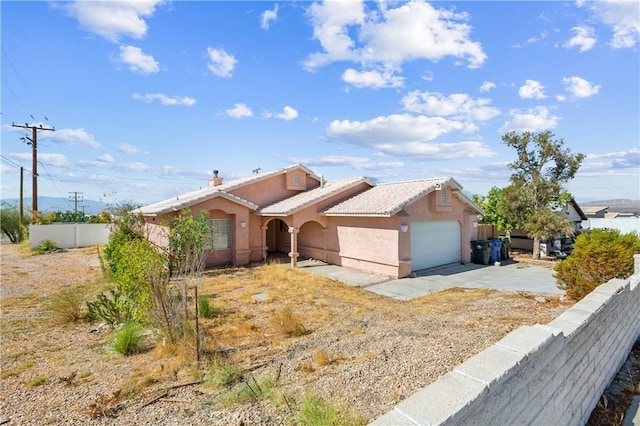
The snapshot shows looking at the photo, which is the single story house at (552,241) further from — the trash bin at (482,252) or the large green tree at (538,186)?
the trash bin at (482,252)

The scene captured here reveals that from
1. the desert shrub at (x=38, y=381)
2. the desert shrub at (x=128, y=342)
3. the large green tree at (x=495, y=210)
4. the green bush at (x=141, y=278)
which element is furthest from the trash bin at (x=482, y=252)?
the desert shrub at (x=38, y=381)

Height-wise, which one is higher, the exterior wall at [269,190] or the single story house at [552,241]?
the exterior wall at [269,190]

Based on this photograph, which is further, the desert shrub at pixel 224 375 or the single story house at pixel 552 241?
the single story house at pixel 552 241

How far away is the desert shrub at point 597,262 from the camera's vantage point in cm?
902

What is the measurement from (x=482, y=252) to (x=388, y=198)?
22.1 ft

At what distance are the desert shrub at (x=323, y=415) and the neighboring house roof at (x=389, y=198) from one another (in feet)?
33.9

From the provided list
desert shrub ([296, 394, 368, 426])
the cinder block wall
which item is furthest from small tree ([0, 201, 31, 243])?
the cinder block wall

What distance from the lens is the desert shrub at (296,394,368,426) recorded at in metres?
3.91

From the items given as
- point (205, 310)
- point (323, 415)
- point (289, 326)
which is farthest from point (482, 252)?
point (323, 415)

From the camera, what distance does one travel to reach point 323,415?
3998 millimetres

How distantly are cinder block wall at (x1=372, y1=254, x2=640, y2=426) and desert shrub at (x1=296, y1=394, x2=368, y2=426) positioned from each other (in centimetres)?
188

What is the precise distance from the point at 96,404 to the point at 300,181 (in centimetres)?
1895

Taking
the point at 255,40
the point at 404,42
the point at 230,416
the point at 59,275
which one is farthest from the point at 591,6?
the point at 59,275

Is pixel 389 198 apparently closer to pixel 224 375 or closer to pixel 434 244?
pixel 434 244
